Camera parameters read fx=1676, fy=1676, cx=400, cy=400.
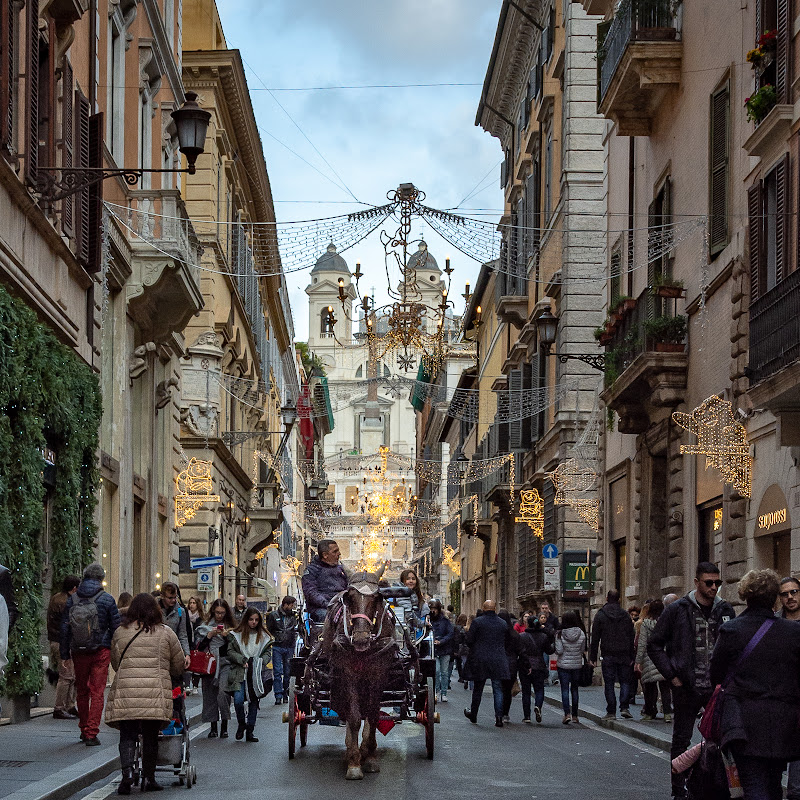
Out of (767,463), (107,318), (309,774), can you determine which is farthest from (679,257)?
(309,774)

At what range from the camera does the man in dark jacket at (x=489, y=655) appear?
2105 centimetres

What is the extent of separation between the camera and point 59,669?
19.7m

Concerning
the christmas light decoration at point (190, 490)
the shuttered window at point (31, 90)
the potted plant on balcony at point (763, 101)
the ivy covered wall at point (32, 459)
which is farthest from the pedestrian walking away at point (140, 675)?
the christmas light decoration at point (190, 490)

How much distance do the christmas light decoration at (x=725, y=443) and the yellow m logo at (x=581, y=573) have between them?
34.1 ft

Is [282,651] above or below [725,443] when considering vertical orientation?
below

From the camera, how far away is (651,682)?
20562 millimetres

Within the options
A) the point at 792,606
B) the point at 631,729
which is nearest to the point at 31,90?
the point at 631,729

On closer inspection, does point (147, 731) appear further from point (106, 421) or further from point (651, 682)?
point (106, 421)

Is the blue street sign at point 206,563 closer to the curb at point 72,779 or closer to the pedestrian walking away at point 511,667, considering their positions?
the pedestrian walking away at point 511,667

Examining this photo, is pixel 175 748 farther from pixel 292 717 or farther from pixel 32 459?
pixel 32 459

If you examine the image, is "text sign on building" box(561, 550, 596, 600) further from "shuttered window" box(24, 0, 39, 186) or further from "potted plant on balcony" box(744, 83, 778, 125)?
"shuttered window" box(24, 0, 39, 186)

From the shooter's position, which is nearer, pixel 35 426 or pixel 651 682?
pixel 35 426

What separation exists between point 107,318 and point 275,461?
28084mm

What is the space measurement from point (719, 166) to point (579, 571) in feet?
38.3
